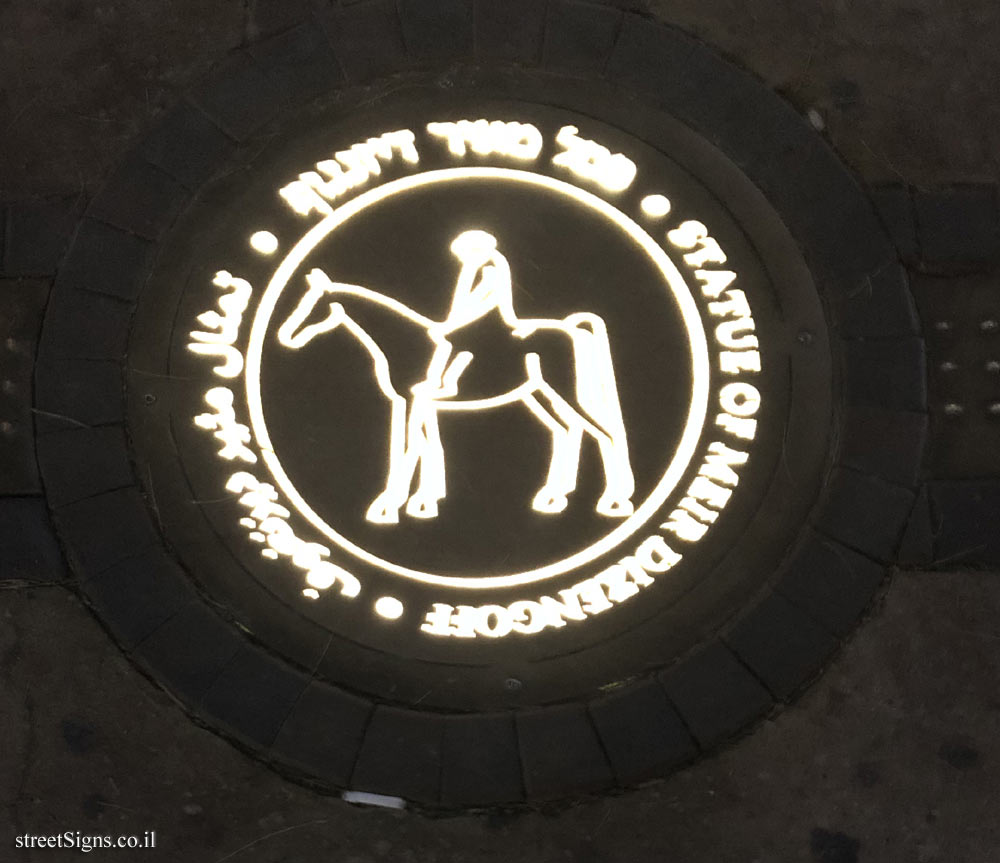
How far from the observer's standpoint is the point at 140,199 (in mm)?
3441

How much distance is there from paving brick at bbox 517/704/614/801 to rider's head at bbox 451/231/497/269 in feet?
4.61

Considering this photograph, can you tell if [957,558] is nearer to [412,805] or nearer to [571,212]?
[571,212]

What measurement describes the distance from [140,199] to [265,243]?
44cm

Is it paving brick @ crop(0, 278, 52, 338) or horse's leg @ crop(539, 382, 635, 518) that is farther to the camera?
paving brick @ crop(0, 278, 52, 338)

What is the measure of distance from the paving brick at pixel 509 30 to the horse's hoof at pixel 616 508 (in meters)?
1.40

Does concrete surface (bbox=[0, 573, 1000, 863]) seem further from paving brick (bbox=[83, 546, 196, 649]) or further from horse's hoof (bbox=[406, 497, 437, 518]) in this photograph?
horse's hoof (bbox=[406, 497, 437, 518])

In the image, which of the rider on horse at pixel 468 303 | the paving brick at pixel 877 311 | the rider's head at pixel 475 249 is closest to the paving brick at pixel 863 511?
the paving brick at pixel 877 311

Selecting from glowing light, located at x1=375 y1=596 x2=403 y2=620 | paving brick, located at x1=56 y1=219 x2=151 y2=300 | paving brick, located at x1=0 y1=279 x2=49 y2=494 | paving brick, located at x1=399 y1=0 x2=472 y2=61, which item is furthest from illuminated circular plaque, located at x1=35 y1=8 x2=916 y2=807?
paving brick, located at x1=0 y1=279 x2=49 y2=494

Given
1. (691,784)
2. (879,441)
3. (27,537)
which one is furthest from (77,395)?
(879,441)

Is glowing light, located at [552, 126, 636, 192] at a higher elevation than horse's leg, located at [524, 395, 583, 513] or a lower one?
higher

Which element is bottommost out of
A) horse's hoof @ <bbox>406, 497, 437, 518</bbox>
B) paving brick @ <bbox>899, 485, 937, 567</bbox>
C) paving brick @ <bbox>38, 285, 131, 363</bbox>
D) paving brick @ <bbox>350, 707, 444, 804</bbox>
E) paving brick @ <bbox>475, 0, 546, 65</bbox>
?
paving brick @ <bbox>350, 707, 444, 804</bbox>

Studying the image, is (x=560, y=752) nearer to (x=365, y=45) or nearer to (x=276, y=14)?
(x=365, y=45)

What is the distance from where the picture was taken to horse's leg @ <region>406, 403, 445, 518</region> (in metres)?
3.38

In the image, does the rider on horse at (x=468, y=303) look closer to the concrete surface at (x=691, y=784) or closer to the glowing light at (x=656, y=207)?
the glowing light at (x=656, y=207)
